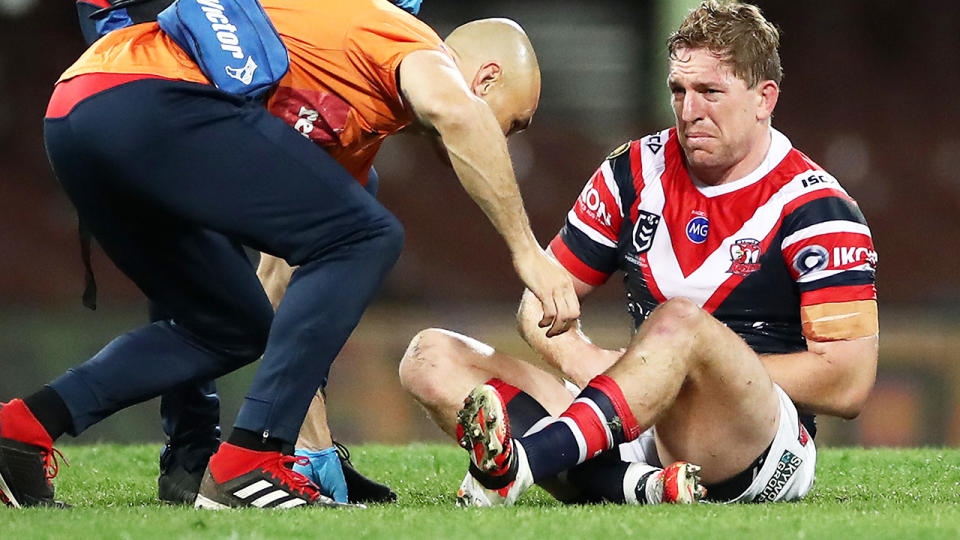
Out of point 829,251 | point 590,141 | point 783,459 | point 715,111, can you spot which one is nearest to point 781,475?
point 783,459

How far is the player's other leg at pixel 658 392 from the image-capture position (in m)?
3.19

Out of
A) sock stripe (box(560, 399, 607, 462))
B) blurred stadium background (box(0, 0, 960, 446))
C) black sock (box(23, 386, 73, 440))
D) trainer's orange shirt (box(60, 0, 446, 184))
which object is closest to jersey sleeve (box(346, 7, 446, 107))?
trainer's orange shirt (box(60, 0, 446, 184))

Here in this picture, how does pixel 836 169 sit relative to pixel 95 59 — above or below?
below

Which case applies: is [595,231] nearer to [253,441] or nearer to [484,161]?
[484,161]

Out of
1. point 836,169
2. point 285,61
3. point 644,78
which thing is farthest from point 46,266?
point 285,61

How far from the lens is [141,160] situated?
10.2 ft

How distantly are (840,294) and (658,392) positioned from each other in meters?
0.54

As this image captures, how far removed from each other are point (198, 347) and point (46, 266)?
9.63m

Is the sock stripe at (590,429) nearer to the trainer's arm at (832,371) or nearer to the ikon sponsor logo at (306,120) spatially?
the trainer's arm at (832,371)

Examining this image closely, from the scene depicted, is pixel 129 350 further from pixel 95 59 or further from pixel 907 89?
pixel 907 89

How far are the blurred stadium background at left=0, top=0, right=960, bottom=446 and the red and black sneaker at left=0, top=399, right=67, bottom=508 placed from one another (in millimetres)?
8224

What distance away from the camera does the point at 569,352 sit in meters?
3.74

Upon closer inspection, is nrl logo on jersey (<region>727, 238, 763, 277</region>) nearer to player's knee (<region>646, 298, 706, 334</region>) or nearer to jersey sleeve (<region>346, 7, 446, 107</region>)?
player's knee (<region>646, 298, 706, 334</region>)

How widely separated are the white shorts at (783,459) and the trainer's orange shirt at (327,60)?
0.98m
